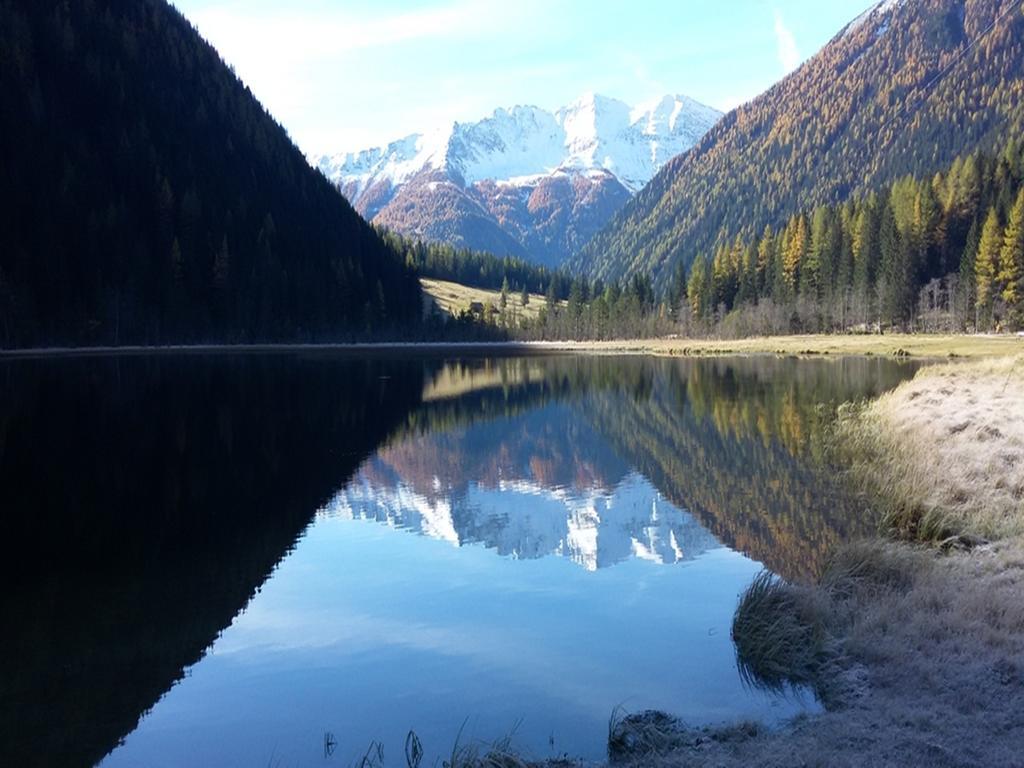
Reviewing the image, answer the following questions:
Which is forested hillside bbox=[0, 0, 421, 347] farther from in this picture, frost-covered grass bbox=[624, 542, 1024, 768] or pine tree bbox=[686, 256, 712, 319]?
frost-covered grass bbox=[624, 542, 1024, 768]

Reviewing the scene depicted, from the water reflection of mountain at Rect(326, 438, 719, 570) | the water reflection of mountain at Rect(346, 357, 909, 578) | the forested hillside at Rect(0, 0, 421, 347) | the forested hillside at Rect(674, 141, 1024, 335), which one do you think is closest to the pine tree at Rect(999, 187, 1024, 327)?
the forested hillside at Rect(674, 141, 1024, 335)

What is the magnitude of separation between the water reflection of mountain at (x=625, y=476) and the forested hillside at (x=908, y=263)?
72.4 meters

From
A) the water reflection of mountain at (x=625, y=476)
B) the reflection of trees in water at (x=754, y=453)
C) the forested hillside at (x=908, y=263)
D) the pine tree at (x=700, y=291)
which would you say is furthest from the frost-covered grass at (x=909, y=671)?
the pine tree at (x=700, y=291)

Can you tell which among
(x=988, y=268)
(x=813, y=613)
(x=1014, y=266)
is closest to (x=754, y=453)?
(x=813, y=613)

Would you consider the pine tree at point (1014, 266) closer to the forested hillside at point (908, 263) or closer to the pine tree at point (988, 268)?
the forested hillside at point (908, 263)

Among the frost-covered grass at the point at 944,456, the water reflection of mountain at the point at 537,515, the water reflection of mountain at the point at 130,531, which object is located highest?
the frost-covered grass at the point at 944,456

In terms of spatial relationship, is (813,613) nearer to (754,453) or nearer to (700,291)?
(754,453)

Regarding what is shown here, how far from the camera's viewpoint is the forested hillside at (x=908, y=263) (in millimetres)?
116113

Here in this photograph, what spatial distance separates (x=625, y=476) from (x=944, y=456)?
11100 millimetres

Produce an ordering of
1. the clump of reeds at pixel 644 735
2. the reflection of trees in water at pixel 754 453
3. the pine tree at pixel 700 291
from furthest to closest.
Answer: the pine tree at pixel 700 291, the reflection of trees in water at pixel 754 453, the clump of reeds at pixel 644 735

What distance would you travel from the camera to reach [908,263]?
131 metres

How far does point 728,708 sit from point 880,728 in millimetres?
2197

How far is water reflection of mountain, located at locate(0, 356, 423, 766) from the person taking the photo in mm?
11805

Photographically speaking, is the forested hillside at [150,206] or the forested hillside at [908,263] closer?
the forested hillside at [908,263]
